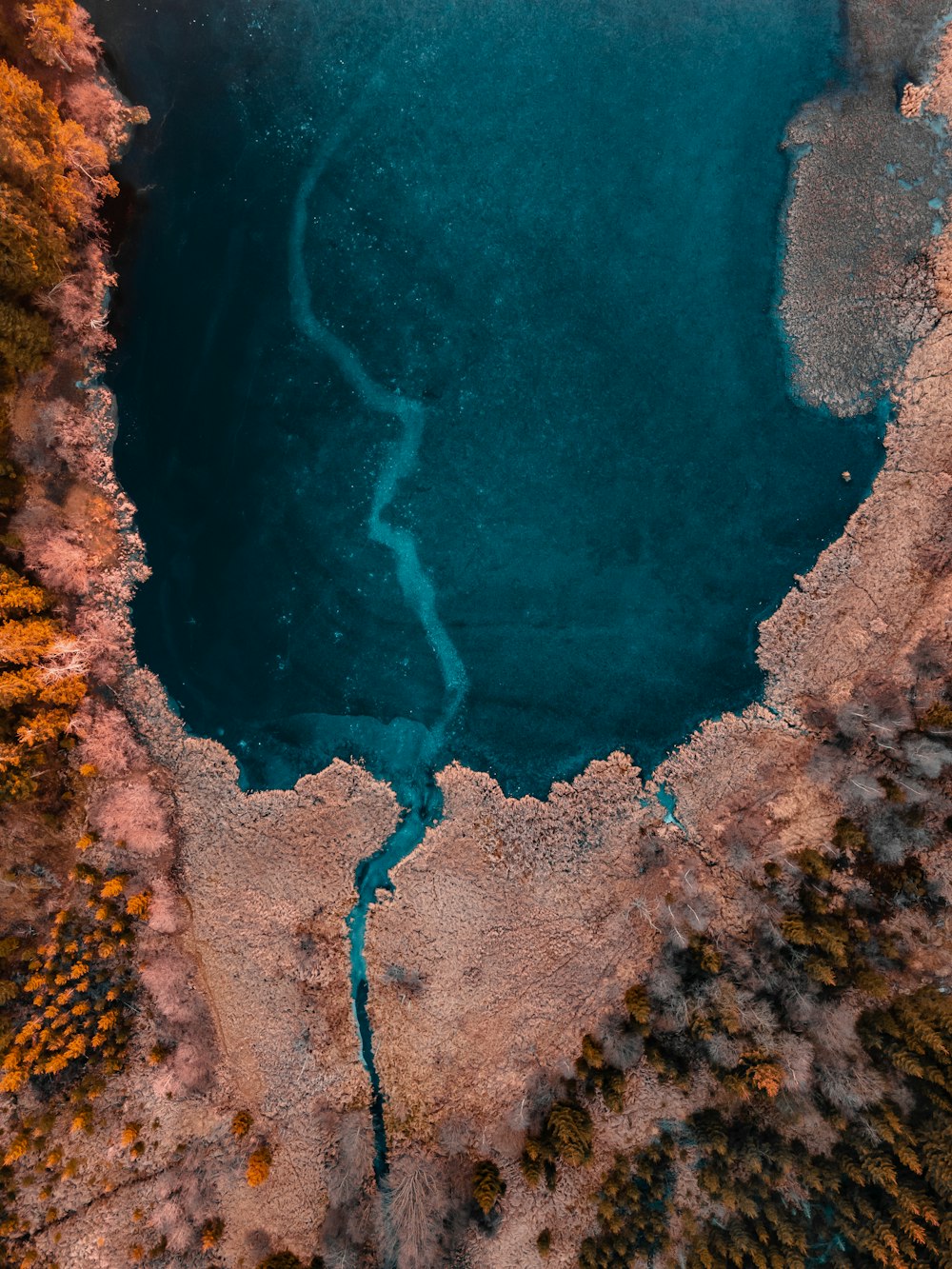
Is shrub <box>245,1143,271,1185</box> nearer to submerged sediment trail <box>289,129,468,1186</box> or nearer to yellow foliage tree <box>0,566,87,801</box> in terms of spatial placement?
submerged sediment trail <box>289,129,468,1186</box>

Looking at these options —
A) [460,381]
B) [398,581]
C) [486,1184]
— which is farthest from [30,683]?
[486,1184]

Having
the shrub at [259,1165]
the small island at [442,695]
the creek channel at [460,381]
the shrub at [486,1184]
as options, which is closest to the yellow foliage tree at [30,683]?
the small island at [442,695]

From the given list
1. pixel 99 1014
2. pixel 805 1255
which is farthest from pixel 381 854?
pixel 805 1255

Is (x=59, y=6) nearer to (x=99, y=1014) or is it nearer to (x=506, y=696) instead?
(x=506, y=696)

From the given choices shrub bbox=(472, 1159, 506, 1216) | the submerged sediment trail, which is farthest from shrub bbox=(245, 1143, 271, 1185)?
shrub bbox=(472, 1159, 506, 1216)

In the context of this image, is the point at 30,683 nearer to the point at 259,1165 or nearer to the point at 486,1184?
the point at 259,1165

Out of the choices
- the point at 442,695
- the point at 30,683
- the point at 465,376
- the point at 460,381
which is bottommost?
the point at 30,683

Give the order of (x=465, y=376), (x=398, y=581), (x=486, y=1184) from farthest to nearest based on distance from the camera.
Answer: (x=398, y=581), (x=465, y=376), (x=486, y=1184)
